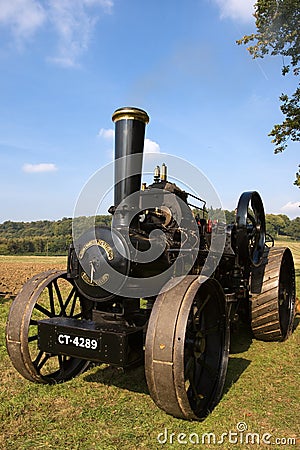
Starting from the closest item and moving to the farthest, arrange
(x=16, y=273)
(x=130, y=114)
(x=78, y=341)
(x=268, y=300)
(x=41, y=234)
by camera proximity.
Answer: (x=78, y=341) < (x=130, y=114) < (x=268, y=300) < (x=16, y=273) < (x=41, y=234)

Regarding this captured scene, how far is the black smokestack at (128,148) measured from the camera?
3.22 meters

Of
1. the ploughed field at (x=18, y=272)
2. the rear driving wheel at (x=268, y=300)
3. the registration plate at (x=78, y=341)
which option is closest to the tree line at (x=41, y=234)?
the rear driving wheel at (x=268, y=300)

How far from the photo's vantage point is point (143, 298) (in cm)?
337

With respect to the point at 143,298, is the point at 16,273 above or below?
below

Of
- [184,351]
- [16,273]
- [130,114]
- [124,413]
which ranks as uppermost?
[130,114]

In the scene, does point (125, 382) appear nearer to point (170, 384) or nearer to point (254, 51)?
point (170, 384)

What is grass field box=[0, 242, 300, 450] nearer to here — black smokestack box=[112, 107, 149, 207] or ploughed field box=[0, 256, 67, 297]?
black smokestack box=[112, 107, 149, 207]

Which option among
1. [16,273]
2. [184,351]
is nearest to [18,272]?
[16,273]

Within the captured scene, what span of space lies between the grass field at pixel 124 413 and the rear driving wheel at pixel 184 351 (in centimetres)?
17

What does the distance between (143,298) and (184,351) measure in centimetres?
78

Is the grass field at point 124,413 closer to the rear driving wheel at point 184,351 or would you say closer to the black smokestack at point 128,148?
the rear driving wheel at point 184,351

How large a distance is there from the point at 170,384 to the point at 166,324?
38cm

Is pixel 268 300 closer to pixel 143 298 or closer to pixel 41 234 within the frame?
pixel 143 298

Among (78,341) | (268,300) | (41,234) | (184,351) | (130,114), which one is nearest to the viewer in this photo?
(184,351)
